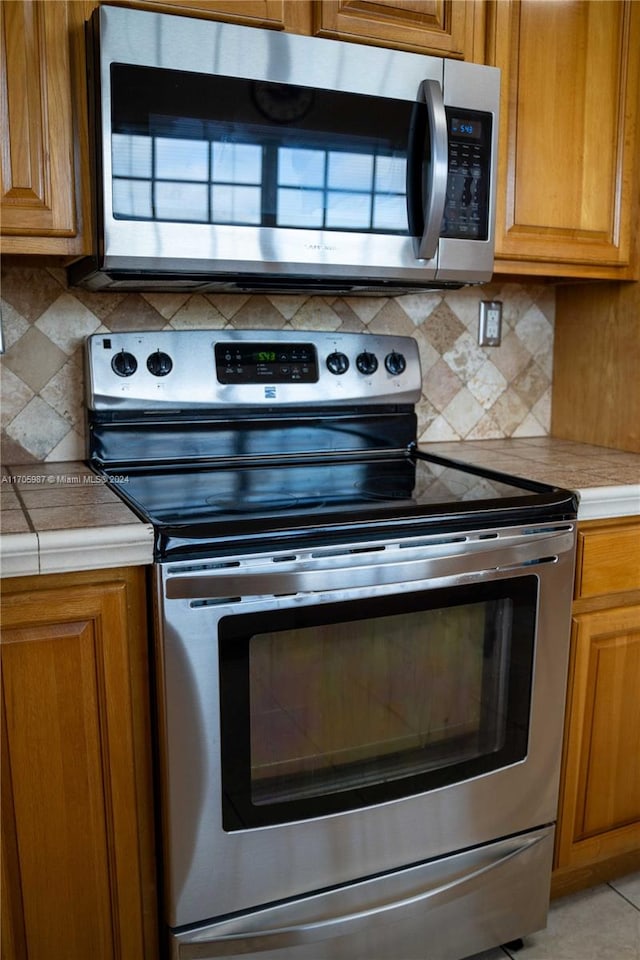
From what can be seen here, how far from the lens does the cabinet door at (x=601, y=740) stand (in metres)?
1.65

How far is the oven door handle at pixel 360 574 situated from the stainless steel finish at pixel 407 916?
0.55m

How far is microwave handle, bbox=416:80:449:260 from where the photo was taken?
1511 millimetres

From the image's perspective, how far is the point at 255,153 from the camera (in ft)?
4.74

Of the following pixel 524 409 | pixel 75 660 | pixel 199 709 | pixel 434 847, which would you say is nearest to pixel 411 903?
pixel 434 847

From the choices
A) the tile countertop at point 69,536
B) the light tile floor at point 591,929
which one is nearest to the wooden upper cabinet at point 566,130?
the tile countertop at point 69,536

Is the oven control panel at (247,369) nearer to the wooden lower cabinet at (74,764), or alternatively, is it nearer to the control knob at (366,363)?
the control knob at (366,363)

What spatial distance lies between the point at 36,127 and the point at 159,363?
500 millimetres

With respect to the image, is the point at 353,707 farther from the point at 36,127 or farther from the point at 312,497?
the point at 36,127

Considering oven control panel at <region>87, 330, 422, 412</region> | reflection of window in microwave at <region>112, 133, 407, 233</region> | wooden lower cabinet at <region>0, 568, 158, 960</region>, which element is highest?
reflection of window in microwave at <region>112, 133, 407, 233</region>

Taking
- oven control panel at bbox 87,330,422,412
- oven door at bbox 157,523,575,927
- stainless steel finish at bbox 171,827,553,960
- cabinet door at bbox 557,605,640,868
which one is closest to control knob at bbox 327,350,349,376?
oven control panel at bbox 87,330,422,412

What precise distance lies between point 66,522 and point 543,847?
3.70ft

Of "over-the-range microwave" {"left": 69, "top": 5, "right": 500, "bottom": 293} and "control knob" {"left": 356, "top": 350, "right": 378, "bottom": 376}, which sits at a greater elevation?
"over-the-range microwave" {"left": 69, "top": 5, "right": 500, "bottom": 293}

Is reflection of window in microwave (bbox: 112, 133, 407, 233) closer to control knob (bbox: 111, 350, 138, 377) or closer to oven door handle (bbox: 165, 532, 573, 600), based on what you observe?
control knob (bbox: 111, 350, 138, 377)

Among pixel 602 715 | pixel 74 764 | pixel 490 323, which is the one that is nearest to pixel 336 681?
pixel 74 764
